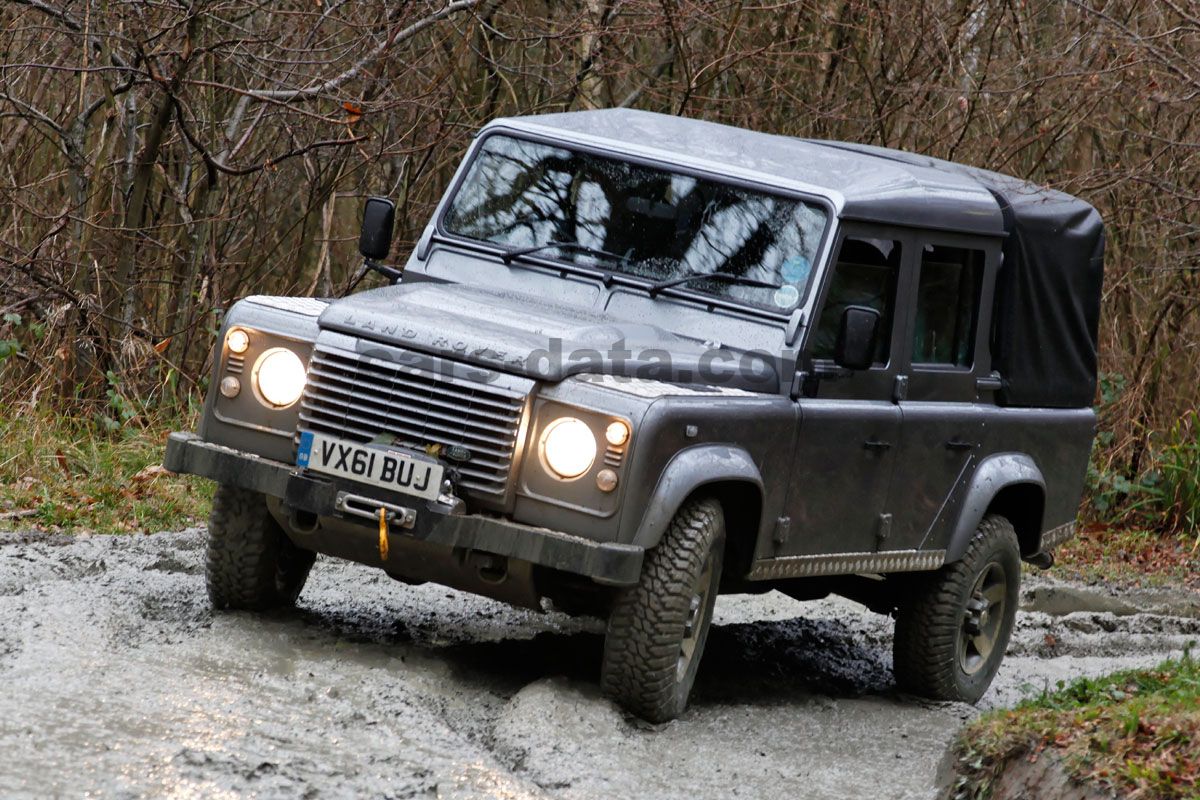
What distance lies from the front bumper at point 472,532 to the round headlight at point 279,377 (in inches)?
9.4

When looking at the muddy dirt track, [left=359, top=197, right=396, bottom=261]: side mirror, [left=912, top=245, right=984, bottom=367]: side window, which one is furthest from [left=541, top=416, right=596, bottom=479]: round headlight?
[left=912, top=245, right=984, bottom=367]: side window

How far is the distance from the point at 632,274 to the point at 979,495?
6.24 feet

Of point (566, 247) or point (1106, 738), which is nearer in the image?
point (1106, 738)

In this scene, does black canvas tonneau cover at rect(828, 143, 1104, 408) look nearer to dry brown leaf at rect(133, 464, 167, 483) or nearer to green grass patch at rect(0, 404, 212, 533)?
green grass patch at rect(0, 404, 212, 533)

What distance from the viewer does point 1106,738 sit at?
4.64 metres

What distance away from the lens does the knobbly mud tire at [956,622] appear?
720 cm

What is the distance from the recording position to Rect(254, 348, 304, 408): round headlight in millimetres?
5656

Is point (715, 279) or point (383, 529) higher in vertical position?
point (715, 279)

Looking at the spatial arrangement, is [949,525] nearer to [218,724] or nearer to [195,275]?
[218,724]

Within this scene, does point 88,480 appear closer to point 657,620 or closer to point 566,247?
point 566,247

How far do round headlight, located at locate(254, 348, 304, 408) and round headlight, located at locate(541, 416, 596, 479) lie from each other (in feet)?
2.96

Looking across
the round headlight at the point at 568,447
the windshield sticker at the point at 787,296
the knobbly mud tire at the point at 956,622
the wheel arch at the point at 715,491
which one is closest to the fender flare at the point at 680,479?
the wheel arch at the point at 715,491

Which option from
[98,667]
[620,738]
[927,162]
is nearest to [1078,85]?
[927,162]

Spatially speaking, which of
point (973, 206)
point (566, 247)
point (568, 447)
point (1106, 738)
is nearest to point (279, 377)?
point (568, 447)
